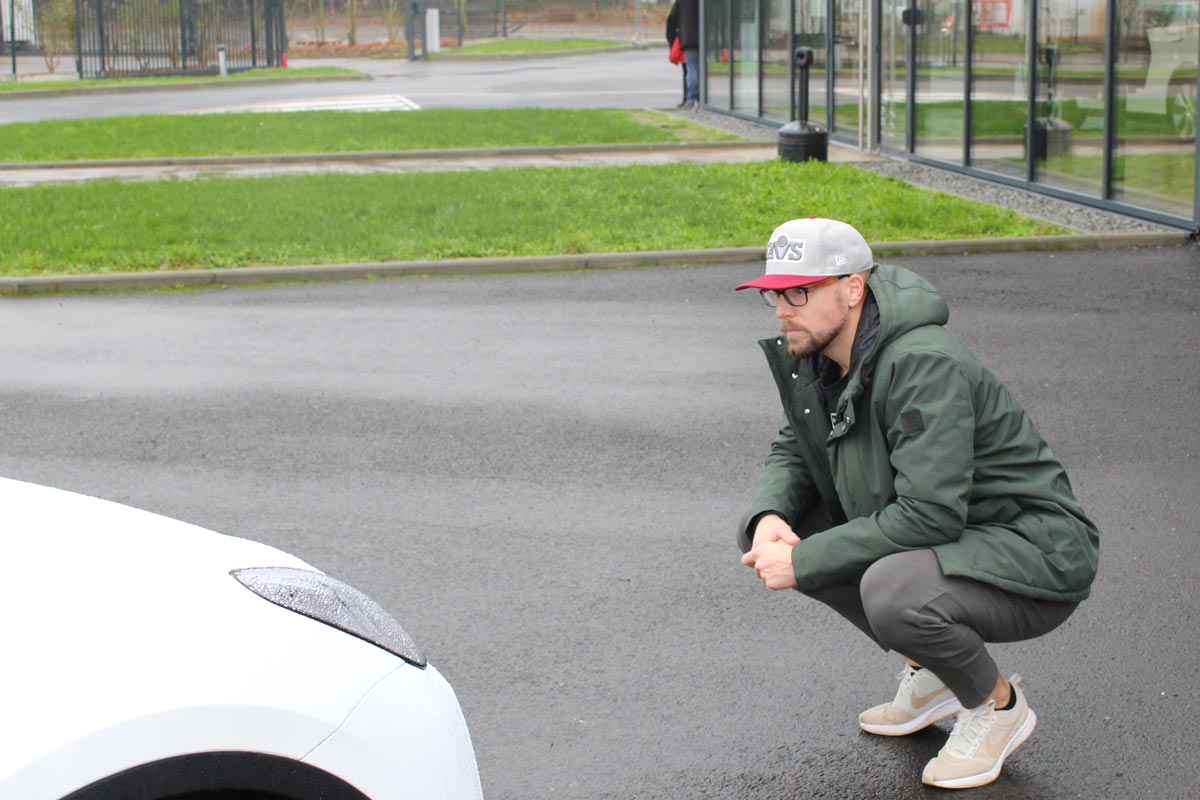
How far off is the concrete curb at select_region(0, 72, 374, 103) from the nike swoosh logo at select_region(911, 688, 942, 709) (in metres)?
31.6

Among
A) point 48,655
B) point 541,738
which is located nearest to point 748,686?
point 541,738

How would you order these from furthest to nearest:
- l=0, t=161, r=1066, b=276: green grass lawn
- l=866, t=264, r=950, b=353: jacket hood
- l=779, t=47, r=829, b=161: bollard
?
l=779, t=47, r=829, b=161: bollard, l=0, t=161, r=1066, b=276: green grass lawn, l=866, t=264, r=950, b=353: jacket hood

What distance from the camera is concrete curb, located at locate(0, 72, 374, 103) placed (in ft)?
108

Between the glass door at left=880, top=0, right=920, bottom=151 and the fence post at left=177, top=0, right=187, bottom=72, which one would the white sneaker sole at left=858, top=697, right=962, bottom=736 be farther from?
the fence post at left=177, top=0, right=187, bottom=72

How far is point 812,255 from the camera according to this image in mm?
3576

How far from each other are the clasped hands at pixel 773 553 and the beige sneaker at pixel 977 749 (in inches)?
23.8

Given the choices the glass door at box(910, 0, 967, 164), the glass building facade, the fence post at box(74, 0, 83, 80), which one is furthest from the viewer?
the fence post at box(74, 0, 83, 80)

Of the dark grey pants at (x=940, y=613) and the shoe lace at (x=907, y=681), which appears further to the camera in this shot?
the shoe lace at (x=907, y=681)

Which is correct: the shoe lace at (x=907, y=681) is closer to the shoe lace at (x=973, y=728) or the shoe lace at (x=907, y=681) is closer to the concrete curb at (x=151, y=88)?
the shoe lace at (x=973, y=728)

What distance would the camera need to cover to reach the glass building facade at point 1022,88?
12.6 m

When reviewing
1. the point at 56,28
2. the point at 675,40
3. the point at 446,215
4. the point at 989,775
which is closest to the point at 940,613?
the point at 989,775

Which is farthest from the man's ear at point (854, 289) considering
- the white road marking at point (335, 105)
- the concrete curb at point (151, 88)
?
the concrete curb at point (151, 88)

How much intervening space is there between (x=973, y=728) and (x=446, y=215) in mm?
10589

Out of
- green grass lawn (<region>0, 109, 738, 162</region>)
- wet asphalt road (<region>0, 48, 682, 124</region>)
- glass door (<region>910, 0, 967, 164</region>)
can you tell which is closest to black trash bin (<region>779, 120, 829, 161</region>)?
glass door (<region>910, 0, 967, 164</region>)
